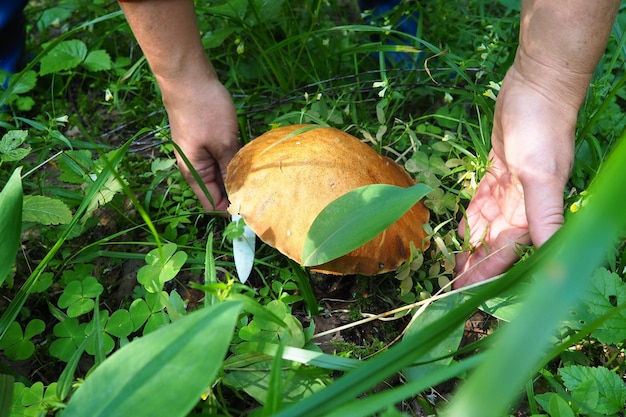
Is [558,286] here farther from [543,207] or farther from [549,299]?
[543,207]

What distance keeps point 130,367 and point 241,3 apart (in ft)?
4.69

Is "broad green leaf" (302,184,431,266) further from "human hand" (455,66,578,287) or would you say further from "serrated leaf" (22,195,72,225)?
"serrated leaf" (22,195,72,225)

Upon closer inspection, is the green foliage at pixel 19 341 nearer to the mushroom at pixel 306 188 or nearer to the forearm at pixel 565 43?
the mushroom at pixel 306 188

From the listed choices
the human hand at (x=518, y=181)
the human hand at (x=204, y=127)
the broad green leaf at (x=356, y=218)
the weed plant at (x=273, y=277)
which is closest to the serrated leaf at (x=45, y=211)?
the weed plant at (x=273, y=277)

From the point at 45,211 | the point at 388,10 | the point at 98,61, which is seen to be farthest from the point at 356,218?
the point at 388,10

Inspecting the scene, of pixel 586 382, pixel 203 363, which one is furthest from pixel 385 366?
pixel 586 382

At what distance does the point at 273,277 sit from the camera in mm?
1563

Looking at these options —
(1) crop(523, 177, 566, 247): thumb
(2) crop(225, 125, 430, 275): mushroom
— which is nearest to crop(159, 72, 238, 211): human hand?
(2) crop(225, 125, 430, 275): mushroom

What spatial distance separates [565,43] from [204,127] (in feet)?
3.29

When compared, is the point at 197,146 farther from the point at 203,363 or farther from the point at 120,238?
the point at 203,363

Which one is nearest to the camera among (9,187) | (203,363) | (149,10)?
(203,363)

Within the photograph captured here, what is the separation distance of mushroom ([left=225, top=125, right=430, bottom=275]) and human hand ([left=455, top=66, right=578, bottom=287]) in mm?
162

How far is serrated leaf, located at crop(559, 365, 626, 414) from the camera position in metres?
1.13

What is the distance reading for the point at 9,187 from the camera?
1.07 meters
